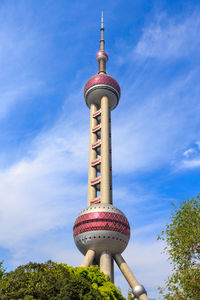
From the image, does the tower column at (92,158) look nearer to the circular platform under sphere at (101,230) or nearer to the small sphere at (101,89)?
the small sphere at (101,89)

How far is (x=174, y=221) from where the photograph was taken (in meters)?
35.2

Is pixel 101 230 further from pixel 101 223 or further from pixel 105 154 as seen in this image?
pixel 105 154

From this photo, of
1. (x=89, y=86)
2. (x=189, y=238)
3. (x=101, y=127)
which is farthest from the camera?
(x=89, y=86)

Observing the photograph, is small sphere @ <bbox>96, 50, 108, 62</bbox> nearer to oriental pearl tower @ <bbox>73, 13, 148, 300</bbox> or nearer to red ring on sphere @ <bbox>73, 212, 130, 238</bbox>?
oriental pearl tower @ <bbox>73, 13, 148, 300</bbox>

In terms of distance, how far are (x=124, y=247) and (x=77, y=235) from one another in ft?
32.0

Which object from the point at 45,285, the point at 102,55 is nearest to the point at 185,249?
the point at 45,285

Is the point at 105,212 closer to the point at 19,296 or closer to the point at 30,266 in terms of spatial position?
the point at 30,266

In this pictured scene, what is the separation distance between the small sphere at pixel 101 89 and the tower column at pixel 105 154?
1736 mm

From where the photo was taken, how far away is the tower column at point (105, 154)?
68.3m

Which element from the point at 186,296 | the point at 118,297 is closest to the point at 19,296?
the point at 118,297

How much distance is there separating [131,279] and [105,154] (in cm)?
2758

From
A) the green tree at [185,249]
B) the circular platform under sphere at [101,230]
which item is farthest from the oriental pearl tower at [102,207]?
the green tree at [185,249]

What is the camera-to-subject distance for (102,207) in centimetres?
6225

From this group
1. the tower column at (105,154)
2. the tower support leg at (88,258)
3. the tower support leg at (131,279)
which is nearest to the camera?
the tower support leg at (131,279)
